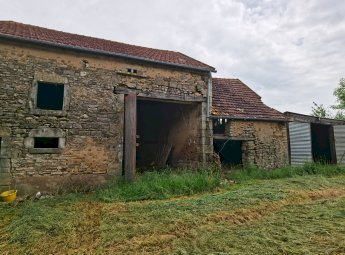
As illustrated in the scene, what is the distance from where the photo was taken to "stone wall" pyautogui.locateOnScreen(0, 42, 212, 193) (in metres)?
6.52

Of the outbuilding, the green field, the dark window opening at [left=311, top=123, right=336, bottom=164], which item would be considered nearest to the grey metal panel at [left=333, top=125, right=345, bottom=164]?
the outbuilding

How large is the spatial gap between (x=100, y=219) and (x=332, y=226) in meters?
3.96

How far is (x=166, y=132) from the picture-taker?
38.5 feet

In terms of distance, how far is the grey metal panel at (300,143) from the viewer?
10.8 meters

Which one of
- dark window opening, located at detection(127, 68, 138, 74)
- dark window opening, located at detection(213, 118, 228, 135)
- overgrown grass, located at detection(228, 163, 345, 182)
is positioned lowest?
overgrown grass, located at detection(228, 163, 345, 182)

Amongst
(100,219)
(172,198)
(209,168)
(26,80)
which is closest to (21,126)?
(26,80)

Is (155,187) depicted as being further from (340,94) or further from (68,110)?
(340,94)

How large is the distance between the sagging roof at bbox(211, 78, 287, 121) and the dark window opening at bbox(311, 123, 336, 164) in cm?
294

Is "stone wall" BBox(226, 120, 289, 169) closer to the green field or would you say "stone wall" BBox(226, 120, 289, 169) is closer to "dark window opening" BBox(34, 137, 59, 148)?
the green field

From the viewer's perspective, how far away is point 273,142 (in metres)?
10.2

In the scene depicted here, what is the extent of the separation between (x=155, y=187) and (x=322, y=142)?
32.5 feet

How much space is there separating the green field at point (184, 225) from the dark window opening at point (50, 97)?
350cm

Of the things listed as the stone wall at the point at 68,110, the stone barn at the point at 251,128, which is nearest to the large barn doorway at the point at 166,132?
the stone barn at the point at 251,128

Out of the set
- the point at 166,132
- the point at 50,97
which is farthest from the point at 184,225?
the point at 166,132
